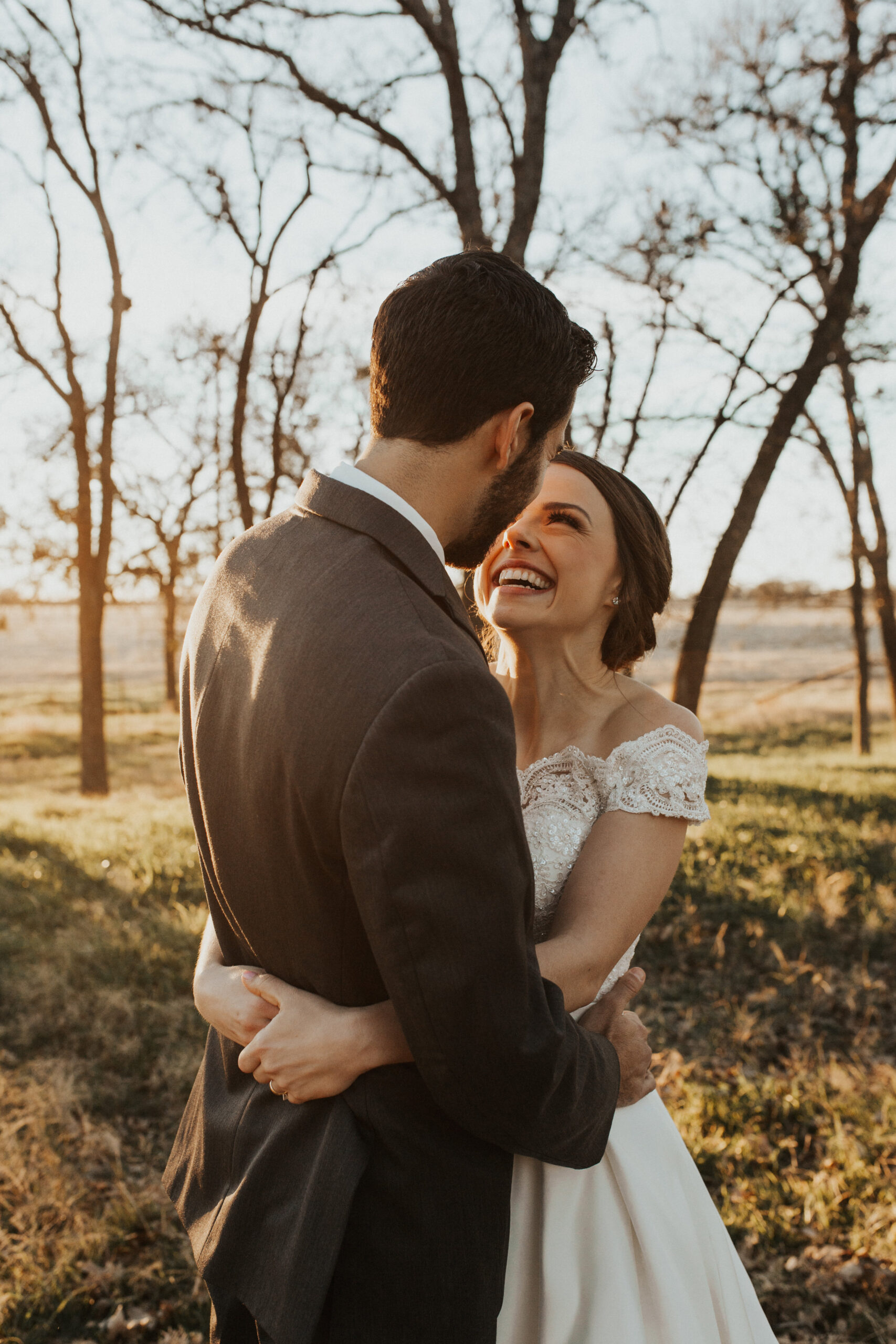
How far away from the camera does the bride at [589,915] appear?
1.61 m

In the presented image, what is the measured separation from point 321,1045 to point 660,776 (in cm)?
111

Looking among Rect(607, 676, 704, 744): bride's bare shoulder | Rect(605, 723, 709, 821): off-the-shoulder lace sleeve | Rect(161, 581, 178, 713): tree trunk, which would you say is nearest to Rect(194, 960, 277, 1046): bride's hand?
Rect(605, 723, 709, 821): off-the-shoulder lace sleeve

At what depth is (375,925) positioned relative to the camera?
4.20 feet

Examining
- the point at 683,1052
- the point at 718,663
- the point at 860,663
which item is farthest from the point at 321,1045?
the point at 718,663

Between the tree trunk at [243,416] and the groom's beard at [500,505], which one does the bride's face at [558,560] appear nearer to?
the groom's beard at [500,505]

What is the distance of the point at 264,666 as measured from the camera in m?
1.42

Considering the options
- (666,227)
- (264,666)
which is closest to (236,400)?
(666,227)

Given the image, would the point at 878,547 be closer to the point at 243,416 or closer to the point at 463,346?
the point at 243,416

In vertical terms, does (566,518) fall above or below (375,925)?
above

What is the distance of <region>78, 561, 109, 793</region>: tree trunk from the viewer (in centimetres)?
1562

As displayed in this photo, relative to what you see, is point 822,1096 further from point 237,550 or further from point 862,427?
point 862,427

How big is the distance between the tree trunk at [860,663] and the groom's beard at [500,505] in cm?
1626

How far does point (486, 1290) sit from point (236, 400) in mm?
11626

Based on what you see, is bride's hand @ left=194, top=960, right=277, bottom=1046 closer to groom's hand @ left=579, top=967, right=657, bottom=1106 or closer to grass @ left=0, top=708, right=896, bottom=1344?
groom's hand @ left=579, top=967, right=657, bottom=1106
